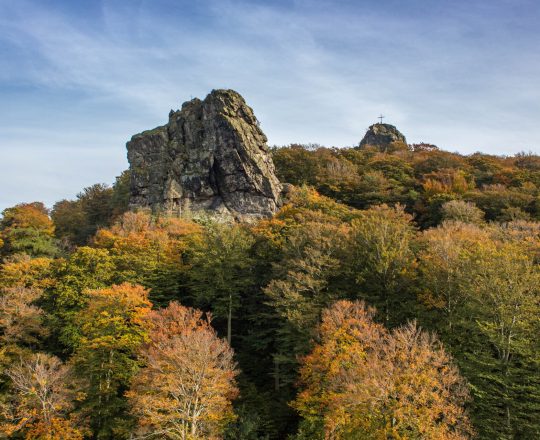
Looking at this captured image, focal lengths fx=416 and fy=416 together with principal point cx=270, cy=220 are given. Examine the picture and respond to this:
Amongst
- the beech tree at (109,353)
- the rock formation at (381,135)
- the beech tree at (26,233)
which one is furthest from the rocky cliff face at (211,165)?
the rock formation at (381,135)

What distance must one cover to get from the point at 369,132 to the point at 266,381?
326 feet

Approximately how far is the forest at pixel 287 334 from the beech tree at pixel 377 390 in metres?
0.11

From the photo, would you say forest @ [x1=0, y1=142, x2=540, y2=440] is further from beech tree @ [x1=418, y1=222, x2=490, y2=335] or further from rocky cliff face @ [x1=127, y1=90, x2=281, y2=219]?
rocky cliff face @ [x1=127, y1=90, x2=281, y2=219]

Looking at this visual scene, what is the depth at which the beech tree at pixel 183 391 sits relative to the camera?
24.2 meters

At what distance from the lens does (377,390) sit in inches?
817

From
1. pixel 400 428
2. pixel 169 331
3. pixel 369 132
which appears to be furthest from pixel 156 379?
pixel 369 132

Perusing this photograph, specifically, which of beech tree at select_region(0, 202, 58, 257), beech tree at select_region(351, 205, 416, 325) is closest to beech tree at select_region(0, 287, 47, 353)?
beech tree at select_region(0, 202, 58, 257)

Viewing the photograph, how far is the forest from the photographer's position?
22875 mm

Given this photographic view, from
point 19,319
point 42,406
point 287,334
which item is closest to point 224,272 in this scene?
point 287,334

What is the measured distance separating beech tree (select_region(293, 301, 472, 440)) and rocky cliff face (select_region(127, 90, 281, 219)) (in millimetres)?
35642

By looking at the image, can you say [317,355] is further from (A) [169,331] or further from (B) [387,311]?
(A) [169,331]

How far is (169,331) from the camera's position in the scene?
29297mm

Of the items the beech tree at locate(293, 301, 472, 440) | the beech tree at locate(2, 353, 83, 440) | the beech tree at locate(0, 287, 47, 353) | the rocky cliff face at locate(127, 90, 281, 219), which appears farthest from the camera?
the rocky cliff face at locate(127, 90, 281, 219)

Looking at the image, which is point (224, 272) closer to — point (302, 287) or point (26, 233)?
point (302, 287)
